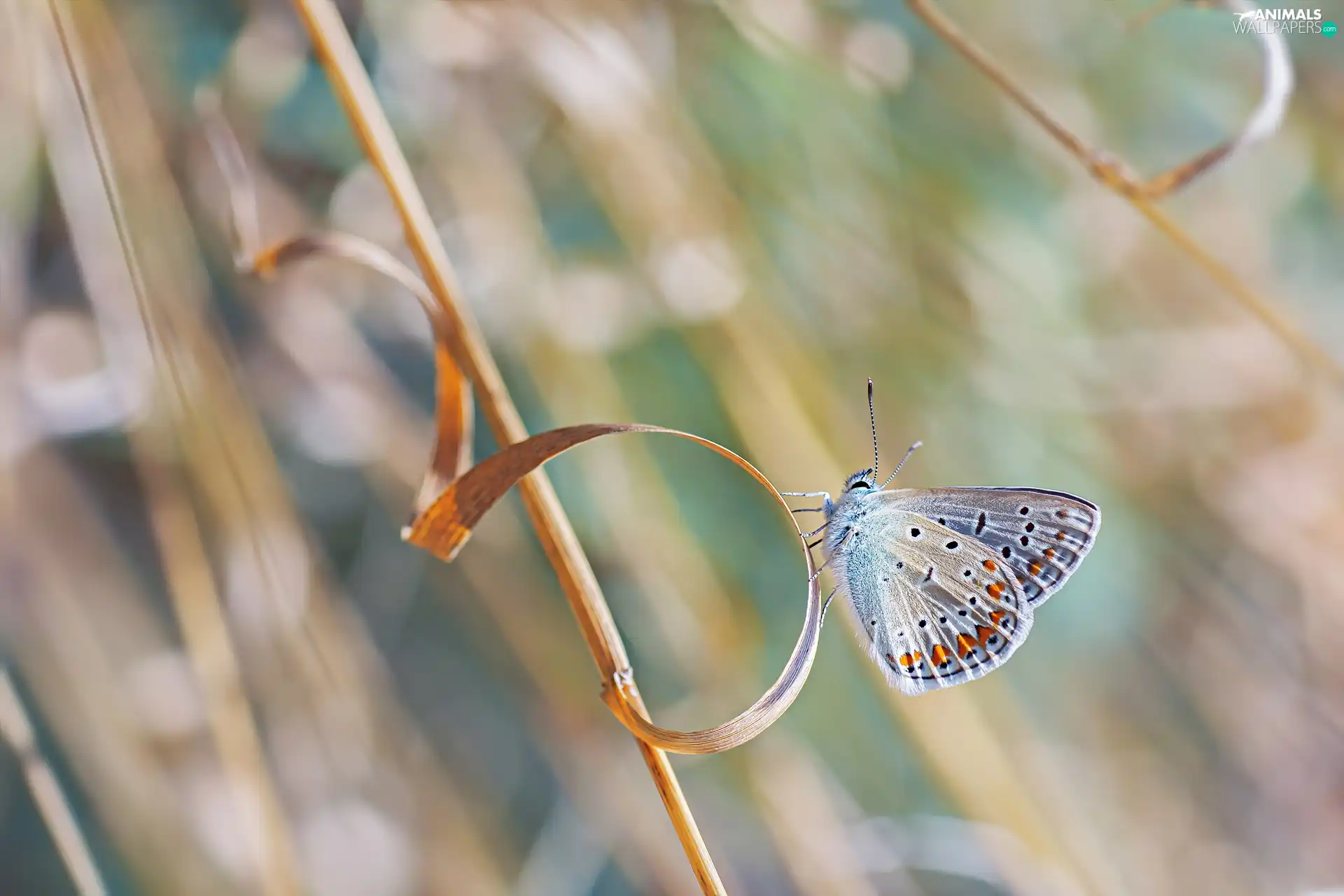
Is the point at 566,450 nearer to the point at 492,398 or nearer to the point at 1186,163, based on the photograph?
the point at 492,398

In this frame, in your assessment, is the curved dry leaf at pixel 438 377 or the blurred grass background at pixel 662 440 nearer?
the curved dry leaf at pixel 438 377

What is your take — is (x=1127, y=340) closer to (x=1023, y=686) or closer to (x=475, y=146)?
(x=1023, y=686)

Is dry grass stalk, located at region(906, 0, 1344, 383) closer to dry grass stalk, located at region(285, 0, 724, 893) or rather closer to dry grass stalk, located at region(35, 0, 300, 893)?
dry grass stalk, located at region(285, 0, 724, 893)

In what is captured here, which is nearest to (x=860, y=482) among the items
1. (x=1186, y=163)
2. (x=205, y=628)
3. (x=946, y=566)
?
(x=946, y=566)

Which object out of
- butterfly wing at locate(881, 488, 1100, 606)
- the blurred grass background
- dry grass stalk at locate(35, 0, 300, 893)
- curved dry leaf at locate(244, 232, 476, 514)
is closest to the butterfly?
butterfly wing at locate(881, 488, 1100, 606)

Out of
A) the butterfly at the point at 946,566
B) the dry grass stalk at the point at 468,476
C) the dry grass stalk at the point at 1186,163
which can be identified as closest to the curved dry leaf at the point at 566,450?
the dry grass stalk at the point at 468,476

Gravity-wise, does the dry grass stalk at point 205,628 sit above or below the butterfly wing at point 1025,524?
below

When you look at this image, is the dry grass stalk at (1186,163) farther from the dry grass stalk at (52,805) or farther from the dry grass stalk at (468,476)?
the dry grass stalk at (52,805)
